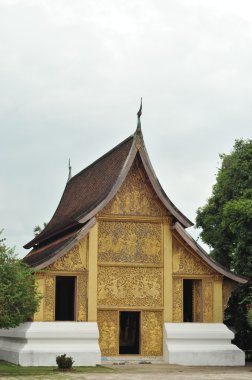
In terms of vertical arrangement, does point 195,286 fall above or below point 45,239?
below

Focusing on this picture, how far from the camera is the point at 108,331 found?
2455 centimetres

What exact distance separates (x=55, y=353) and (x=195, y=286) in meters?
5.92

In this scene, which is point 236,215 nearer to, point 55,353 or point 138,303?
point 138,303

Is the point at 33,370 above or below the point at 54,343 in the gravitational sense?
below

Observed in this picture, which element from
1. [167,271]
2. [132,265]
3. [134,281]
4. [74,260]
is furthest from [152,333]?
[74,260]

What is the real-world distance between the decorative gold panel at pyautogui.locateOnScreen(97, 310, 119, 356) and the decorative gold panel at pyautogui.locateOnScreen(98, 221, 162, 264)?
1848 mm

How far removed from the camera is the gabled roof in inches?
976

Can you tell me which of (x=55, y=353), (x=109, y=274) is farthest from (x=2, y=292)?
(x=109, y=274)

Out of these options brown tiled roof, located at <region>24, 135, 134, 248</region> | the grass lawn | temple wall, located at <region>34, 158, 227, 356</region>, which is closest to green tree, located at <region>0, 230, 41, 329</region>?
the grass lawn

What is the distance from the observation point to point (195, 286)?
25984mm

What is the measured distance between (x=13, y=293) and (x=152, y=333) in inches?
255

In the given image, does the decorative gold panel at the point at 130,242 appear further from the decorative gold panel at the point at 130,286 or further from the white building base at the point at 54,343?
the white building base at the point at 54,343

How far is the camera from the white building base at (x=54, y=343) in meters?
22.8

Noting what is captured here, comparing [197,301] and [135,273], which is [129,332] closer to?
[135,273]
